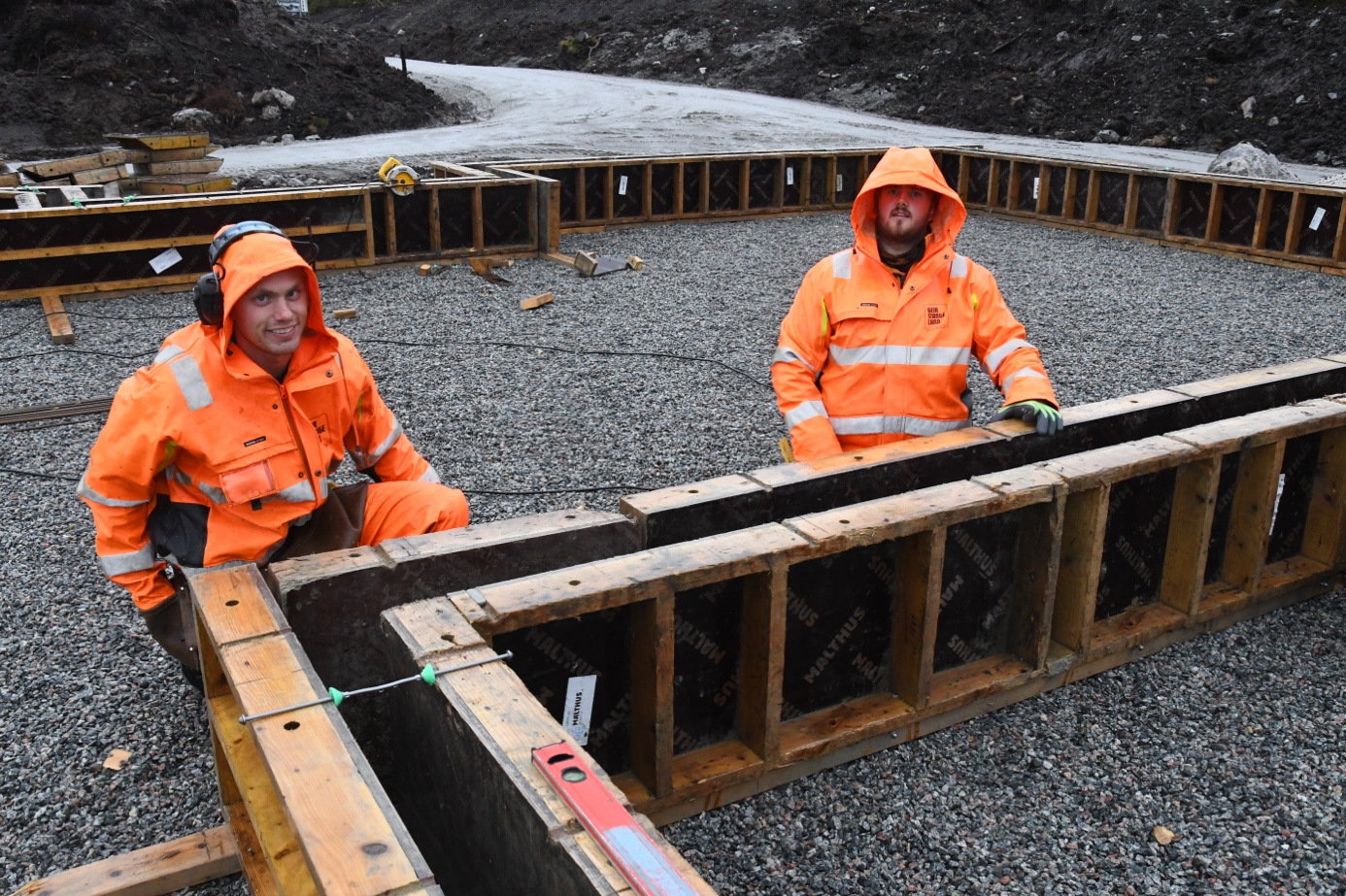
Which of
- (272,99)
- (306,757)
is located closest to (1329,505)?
(306,757)

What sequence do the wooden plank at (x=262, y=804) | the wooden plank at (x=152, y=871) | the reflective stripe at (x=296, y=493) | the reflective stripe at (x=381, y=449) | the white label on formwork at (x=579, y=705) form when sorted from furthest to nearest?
1. the reflective stripe at (x=381, y=449)
2. the reflective stripe at (x=296, y=493)
3. the white label on formwork at (x=579, y=705)
4. the wooden plank at (x=152, y=871)
5. the wooden plank at (x=262, y=804)

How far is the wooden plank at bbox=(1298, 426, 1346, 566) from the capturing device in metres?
4.85

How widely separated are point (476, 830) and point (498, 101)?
30.4 meters

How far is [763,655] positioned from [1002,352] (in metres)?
2.07

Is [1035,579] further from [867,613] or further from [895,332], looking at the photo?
[895,332]

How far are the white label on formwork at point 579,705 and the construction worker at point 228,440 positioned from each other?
121 cm

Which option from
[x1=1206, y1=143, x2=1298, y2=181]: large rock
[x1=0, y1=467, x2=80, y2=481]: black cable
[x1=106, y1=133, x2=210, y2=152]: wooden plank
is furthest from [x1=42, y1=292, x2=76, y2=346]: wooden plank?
[x1=1206, y1=143, x2=1298, y2=181]: large rock

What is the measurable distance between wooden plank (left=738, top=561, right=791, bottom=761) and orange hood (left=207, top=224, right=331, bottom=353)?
1.81 m

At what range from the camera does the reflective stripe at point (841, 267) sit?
4.98 metres

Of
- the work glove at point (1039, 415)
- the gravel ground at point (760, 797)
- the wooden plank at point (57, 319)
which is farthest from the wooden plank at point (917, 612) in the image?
the wooden plank at point (57, 319)

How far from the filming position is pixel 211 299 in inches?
143

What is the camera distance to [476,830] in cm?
266

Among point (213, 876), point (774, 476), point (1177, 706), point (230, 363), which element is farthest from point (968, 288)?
point (213, 876)

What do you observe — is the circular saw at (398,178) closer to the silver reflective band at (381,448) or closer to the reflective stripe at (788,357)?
the reflective stripe at (788,357)
